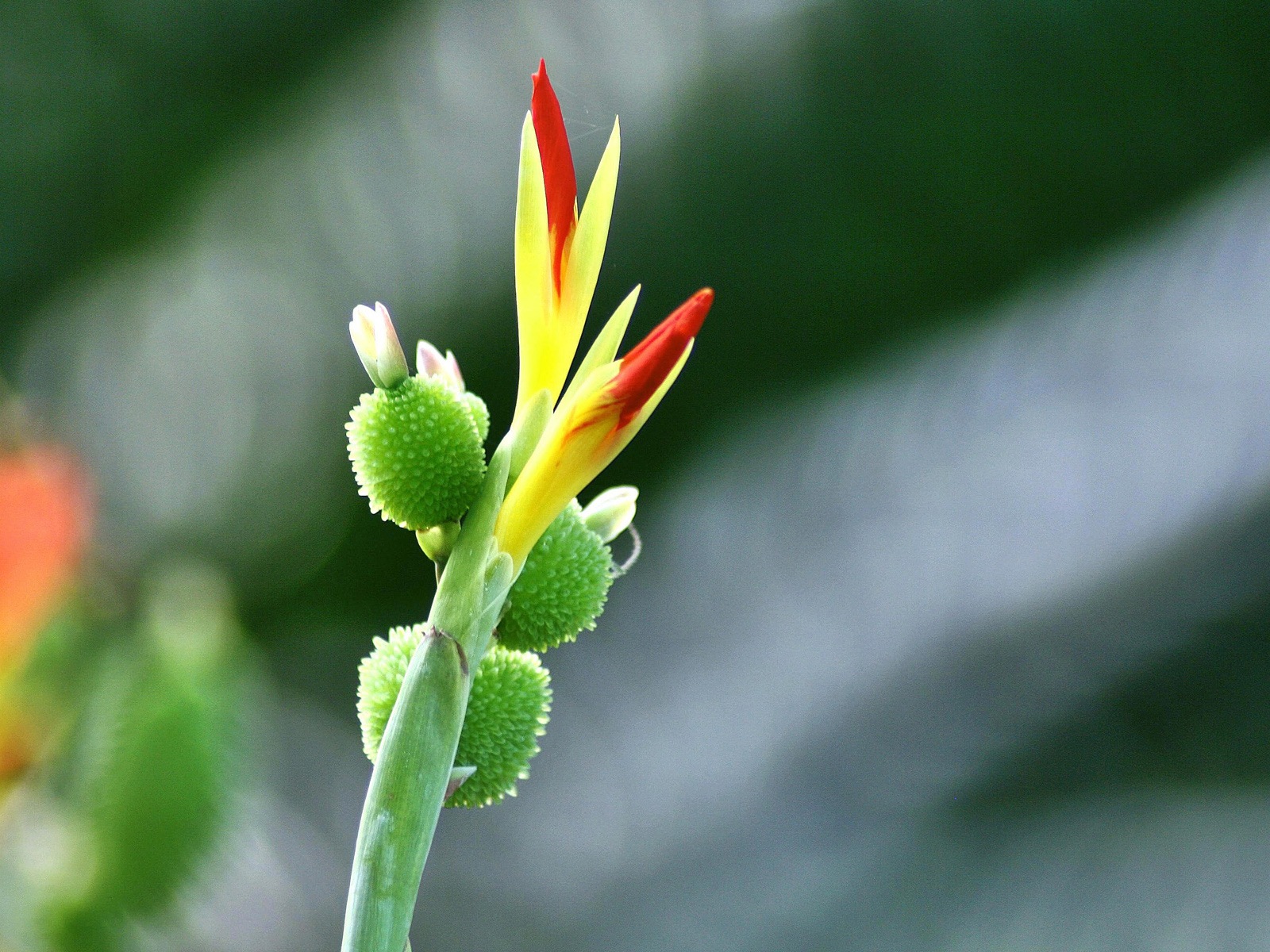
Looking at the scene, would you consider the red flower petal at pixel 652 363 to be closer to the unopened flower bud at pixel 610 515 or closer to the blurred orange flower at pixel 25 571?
the unopened flower bud at pixel 610 515

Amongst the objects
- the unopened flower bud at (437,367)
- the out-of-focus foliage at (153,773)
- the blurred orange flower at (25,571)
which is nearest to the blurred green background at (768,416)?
the blurred orange flower at (25,571)

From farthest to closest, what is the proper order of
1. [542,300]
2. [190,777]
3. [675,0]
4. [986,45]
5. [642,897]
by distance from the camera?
[642,897] < [675,0] < [986,45] < [190,777] < [542,300]

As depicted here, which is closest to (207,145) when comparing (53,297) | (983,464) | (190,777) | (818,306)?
(53,297)

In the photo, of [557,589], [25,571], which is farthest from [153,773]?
[557,589]

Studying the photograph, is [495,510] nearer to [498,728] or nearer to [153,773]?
[498,728]

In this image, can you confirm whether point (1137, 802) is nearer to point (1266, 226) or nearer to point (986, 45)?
point (1266, 226)
